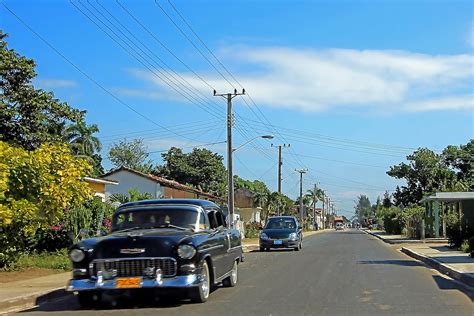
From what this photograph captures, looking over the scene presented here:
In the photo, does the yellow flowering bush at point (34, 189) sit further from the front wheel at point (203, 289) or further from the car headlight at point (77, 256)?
the front wheel at point (203, 289)

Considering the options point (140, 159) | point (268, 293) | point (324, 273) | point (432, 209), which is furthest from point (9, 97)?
point (140, 159)

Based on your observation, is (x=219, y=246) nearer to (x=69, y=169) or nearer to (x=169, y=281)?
(x=169, y=281)

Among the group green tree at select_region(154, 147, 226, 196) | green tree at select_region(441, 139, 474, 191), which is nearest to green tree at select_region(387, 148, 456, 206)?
green tree at select_region(441, 139, 474, 191)

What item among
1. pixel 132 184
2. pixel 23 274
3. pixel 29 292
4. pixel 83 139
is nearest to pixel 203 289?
pixel 29 292

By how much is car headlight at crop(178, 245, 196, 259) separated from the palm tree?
46.0m

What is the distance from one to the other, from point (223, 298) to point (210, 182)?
216 ft

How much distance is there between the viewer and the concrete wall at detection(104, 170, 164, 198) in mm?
47366

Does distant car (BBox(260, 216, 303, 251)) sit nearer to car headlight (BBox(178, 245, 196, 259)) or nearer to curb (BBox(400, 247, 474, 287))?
curb (BBox(400, 247, 474, 287))

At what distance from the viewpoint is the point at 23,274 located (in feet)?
54.4

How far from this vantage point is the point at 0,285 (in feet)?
47.0

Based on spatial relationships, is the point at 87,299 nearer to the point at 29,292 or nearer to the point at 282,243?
the point at 29,292

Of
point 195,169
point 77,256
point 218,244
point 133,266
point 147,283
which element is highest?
point 195,169

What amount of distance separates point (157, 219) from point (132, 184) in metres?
37.2

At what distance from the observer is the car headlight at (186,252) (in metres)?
10.4
